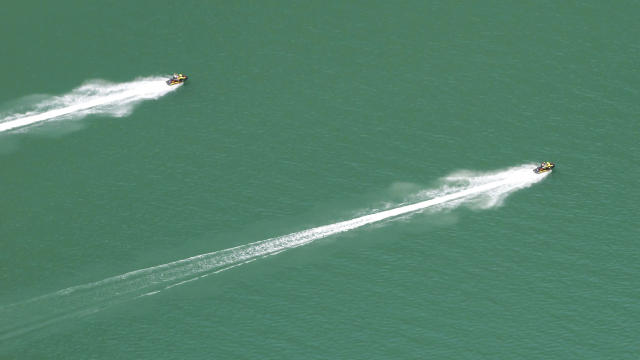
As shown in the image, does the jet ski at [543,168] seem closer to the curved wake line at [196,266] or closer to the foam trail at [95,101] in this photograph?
the curved wake line at [196,266]

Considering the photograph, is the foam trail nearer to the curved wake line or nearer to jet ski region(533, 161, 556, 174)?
the curved wake line

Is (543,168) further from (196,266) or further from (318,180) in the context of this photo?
(196,266)

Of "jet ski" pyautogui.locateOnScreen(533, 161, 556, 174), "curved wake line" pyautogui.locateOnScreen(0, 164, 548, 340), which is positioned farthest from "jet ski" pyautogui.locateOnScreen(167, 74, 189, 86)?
"jet ski" pyautogui.locateOnScreen(533, 161, 556, 174)

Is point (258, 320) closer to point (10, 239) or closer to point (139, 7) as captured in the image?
point (10, 239)

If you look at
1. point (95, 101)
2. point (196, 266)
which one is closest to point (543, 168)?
point (196, 266)

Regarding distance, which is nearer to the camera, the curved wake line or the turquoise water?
the turquoise water
